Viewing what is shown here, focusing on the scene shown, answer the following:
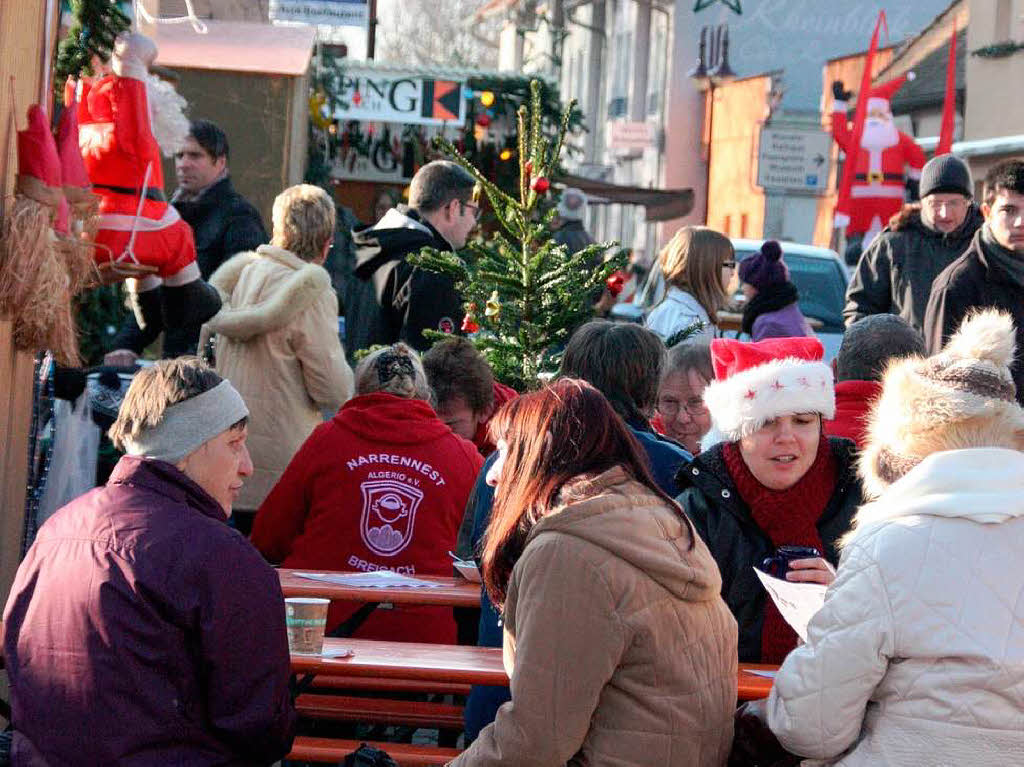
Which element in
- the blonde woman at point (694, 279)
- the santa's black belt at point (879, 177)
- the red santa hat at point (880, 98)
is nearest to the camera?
the blonde woman at point (694, 279)

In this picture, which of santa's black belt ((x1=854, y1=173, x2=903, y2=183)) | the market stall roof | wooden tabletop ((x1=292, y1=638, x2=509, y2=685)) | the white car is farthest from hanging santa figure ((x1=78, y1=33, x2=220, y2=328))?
santa's black belt ((x1=854, y1=173, x2=903, y2=183))

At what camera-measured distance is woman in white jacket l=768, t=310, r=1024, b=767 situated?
350 cm

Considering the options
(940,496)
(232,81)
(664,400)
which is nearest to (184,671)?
(940,496)

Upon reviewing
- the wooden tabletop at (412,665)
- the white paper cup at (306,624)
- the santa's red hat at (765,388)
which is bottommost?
the wooden tabletop at (412,665)

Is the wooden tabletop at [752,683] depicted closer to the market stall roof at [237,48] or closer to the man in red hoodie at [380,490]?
the man in red hoodie at [380,490]

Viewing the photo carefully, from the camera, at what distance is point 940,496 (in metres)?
3.56

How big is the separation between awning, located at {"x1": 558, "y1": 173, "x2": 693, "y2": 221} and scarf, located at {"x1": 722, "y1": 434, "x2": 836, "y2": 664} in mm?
22342

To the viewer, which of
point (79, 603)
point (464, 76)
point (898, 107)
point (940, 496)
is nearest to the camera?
point (940, 496)

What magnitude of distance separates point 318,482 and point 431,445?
0.40 metres

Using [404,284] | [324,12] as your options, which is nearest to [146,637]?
[404,284]

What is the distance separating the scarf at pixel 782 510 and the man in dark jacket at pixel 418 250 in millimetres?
3607

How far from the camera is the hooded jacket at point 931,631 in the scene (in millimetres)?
3498

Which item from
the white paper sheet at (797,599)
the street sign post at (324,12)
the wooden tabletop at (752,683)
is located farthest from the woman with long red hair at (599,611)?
the street sign post at (324,12)

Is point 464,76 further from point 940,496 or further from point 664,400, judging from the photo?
point 940,496
